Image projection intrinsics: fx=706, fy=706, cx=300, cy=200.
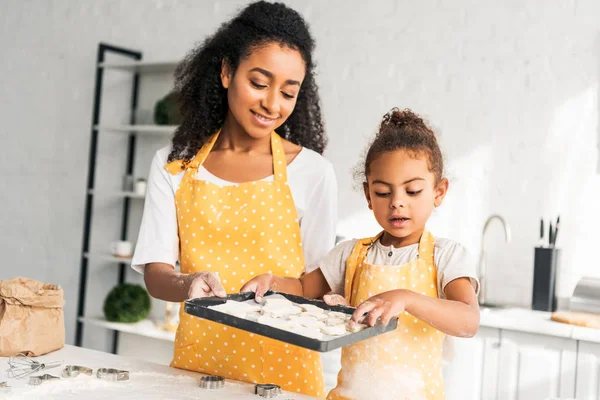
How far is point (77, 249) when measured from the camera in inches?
177

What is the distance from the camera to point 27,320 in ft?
5.13

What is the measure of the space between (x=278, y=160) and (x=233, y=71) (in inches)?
9.2

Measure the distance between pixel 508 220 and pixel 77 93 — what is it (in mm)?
2805

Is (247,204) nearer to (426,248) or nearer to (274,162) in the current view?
(274,162)

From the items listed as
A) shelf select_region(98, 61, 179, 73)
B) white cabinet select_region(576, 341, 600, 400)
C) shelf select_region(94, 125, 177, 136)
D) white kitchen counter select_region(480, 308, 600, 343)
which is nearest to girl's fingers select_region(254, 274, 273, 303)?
white kitchen counter select_region(480, 308, 600, 343)

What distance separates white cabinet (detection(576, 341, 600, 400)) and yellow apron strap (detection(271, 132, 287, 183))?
153cm

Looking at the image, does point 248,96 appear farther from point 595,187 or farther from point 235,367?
point 595,187

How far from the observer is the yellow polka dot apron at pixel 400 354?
1408mm

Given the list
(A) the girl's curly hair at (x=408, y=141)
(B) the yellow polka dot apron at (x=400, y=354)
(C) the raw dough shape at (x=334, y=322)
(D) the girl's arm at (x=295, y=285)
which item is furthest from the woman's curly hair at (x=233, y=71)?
(C) the raw dough shape at (x=334, y=322)

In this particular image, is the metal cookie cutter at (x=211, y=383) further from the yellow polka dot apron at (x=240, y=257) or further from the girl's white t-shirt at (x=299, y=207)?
the girl's white t-shirt at (x=299, y=207)

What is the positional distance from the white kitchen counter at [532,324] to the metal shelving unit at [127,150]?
1.85 meters

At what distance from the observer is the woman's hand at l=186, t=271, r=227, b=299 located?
135 centimetres

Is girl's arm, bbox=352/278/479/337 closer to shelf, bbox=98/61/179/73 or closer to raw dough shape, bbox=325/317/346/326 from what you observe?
raw dough shape, bbox=325/317/346/326

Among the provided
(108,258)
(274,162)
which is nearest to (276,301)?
(274,162)
